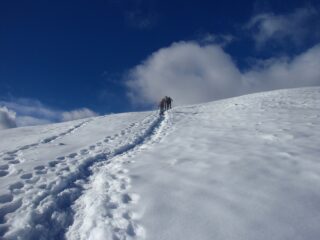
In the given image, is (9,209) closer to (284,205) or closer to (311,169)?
(284,205)

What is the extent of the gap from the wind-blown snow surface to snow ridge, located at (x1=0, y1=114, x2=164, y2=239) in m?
0.02

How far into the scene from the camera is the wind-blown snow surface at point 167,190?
4938mm

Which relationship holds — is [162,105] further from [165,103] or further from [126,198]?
[126,198]

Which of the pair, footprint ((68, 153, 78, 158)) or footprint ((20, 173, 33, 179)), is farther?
footprint ((68, 153, 78, 158))

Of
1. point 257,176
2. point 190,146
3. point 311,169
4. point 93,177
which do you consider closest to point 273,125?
point 190,146

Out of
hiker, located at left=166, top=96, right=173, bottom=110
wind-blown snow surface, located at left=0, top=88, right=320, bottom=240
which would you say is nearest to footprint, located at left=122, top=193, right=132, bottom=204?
wind-blown snow surface, located at left=0, top=88, right=320, bottom=240

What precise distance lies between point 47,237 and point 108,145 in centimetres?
771

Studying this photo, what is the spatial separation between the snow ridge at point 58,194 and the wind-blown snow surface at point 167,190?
2 centimetres

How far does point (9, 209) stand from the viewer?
5699mm

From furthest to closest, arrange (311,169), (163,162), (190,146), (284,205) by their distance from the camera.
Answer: (190,146) < (163,162) < (311,169) < (284,205)

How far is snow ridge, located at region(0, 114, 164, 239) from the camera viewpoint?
16.5 feet

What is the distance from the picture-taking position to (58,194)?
21.6 feet

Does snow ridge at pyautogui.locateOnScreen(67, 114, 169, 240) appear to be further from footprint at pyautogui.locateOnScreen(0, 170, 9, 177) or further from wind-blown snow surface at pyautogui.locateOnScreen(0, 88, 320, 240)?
footprint at pyautogui.locateOnScreen(0, 170, 9, 177)

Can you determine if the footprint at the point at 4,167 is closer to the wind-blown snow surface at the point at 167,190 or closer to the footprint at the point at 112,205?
the wind-blown snow surface at the point at 167,190
